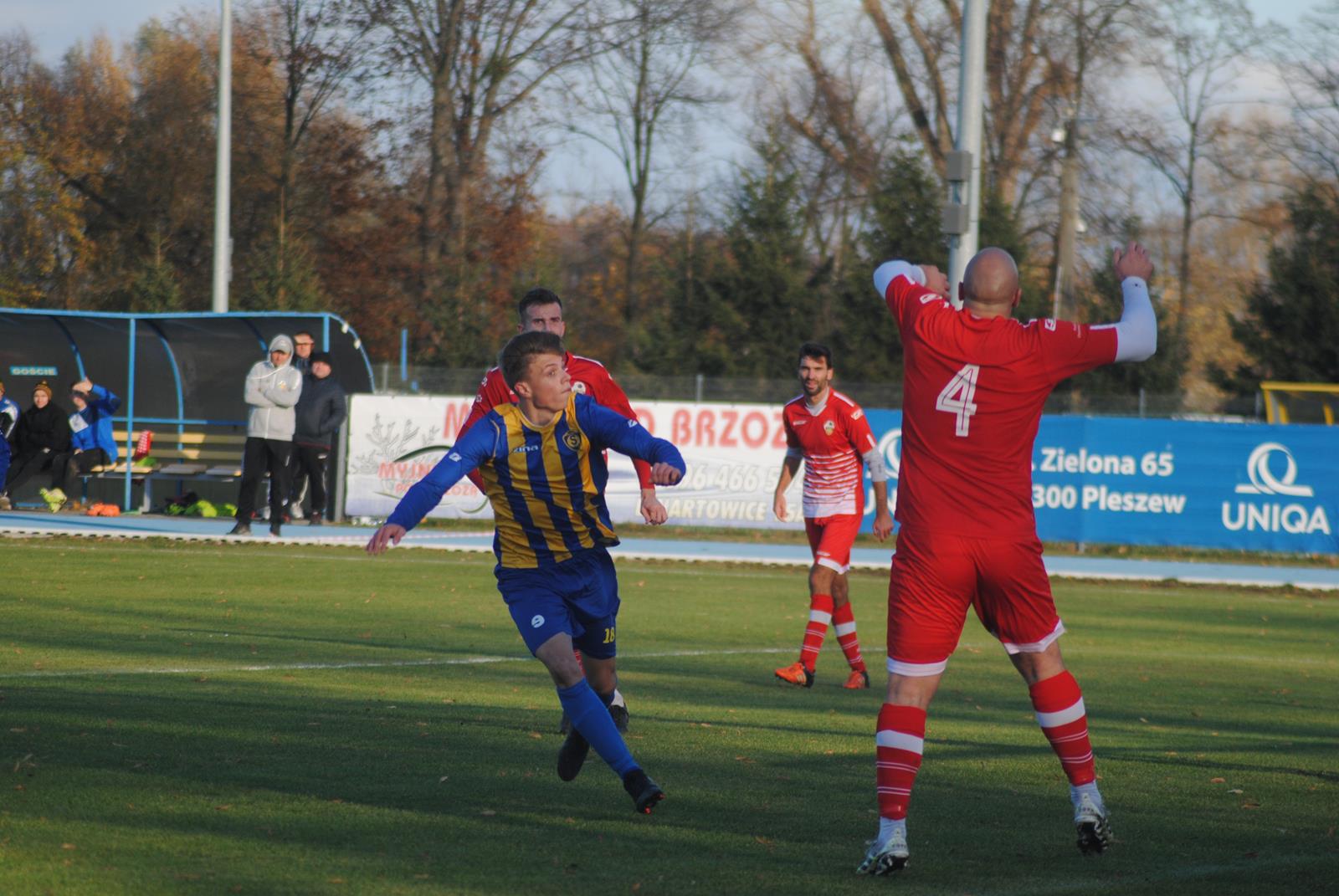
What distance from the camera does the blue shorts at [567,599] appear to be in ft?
20.5

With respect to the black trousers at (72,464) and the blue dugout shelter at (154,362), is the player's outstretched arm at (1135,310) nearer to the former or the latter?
the blue dugout shelter at (154,362)

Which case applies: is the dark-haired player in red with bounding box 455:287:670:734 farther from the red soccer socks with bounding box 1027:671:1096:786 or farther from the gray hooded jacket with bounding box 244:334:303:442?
the gray hooded jacket with bounding box 244:334:303:442

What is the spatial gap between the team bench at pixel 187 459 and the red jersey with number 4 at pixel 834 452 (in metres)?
15.1

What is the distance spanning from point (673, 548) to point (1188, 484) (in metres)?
7.67

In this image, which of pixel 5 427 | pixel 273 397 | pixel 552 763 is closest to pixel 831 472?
pixel 552 763

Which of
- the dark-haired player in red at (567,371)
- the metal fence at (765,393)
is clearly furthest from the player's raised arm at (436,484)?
the metal fence at (765,393)

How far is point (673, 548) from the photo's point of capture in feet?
74.6

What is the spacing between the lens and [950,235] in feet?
60.7

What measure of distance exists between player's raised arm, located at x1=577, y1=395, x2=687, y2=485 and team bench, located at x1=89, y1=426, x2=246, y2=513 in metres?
18.9

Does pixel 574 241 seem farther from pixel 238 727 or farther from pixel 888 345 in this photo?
pixel 238 727

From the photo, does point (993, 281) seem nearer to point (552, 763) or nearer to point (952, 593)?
point (952, 593)

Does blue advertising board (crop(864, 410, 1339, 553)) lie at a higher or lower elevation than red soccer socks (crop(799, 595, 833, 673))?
higher

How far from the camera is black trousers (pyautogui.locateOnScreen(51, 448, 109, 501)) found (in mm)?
24219

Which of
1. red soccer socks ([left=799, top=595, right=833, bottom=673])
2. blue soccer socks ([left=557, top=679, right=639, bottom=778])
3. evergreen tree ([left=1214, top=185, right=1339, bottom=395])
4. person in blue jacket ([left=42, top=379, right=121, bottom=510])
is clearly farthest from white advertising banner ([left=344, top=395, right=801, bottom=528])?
blue soccer socks ([left=557, top=679, right=639, bottom=778])
